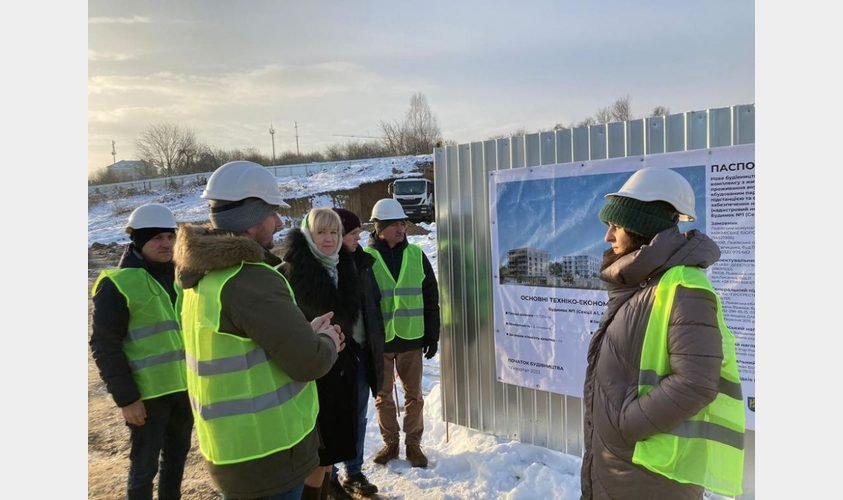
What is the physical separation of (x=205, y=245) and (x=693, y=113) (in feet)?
10.2

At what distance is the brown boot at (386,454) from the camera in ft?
14.9

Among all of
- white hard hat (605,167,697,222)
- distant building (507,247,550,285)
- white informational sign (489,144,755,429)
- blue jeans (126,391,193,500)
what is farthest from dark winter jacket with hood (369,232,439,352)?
white hard hat (605,167,697,222)

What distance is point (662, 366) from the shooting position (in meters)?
1.79

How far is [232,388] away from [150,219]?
1937 millimetres

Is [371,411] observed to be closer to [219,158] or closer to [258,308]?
[258,308]

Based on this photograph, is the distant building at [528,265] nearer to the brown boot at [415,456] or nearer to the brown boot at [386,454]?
the brown boot at [415,456]

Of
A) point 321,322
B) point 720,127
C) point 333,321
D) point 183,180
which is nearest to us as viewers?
point 321,322

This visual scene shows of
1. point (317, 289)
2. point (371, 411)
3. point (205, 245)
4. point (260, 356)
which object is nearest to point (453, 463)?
point (371, 411)

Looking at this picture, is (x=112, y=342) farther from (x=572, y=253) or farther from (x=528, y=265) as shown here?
(x=572, y=253)

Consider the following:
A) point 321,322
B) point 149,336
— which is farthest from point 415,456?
point 321,322

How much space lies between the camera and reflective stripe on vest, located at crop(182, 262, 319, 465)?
2018mm

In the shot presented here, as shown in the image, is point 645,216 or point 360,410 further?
point 360,410

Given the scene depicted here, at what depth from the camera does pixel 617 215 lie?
1.99 meters

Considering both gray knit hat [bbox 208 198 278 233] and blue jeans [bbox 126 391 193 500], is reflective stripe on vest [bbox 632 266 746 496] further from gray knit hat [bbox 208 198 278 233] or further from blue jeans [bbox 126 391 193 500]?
blue jeans [bbox 126 391 193 500]
